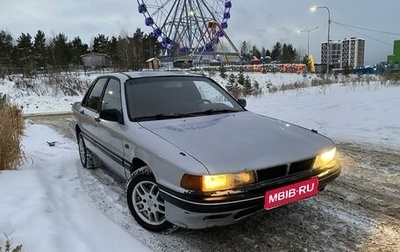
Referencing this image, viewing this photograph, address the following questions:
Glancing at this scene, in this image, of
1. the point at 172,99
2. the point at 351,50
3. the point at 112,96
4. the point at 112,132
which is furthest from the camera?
the point at 351,50

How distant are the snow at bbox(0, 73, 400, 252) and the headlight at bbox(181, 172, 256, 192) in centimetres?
77

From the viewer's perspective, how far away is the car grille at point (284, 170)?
2691mm

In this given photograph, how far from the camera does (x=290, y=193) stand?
9.21 ft

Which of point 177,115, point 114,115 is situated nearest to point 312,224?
point 177,115

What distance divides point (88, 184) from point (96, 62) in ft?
183

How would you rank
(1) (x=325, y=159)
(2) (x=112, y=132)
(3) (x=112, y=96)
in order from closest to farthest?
(1) (x=325, y=159), (2) (x=112, y=132), (3) (x=112, y=96)

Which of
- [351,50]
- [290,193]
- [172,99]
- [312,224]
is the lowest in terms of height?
[312,224]

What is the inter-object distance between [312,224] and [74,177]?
325 cm

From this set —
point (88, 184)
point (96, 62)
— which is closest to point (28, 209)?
point (88, 184)

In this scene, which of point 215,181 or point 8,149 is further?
point 8,149

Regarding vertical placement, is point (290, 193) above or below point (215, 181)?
below

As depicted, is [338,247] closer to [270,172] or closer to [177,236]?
[270,172]

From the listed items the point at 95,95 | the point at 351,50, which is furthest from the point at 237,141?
the point at 351,50

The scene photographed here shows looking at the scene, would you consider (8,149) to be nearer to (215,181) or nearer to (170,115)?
(170,115)
